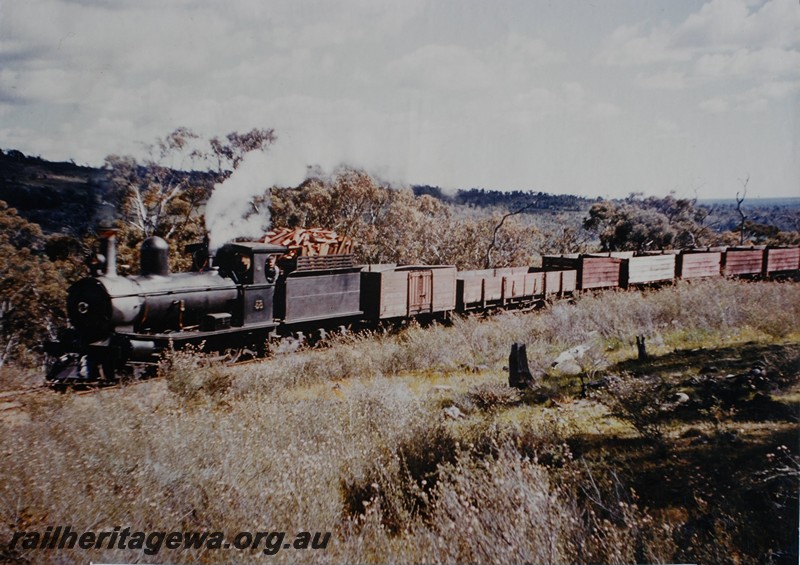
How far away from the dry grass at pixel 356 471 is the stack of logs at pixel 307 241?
382 cm

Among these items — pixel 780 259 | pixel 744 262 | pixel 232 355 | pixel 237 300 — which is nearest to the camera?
pixel 237 300

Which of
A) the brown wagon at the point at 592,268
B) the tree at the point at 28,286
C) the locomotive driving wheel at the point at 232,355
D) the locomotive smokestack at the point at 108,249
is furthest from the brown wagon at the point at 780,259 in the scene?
the tree at the point at 28,286

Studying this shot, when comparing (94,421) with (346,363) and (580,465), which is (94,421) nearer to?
(346,363)

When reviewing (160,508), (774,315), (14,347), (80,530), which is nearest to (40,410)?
(80,530)

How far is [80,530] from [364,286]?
7.50 m

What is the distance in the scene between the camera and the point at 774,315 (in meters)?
7.54

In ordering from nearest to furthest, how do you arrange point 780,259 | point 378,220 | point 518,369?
point 518,369 < point 780,259 < point 378,220

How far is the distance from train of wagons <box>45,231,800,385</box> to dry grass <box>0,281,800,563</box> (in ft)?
3.35

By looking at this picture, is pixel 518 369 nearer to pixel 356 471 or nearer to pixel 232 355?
pixel 356 471

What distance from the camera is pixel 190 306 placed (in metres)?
7.58

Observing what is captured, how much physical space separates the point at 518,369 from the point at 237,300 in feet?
16.8

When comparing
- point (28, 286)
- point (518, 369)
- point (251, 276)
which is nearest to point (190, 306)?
point (251, 276)

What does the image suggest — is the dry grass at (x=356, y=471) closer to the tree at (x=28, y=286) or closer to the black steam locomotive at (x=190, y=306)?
the black steam locomotive at (x=190, y=306)

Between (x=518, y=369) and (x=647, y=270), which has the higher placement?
(x=647, y=270)
